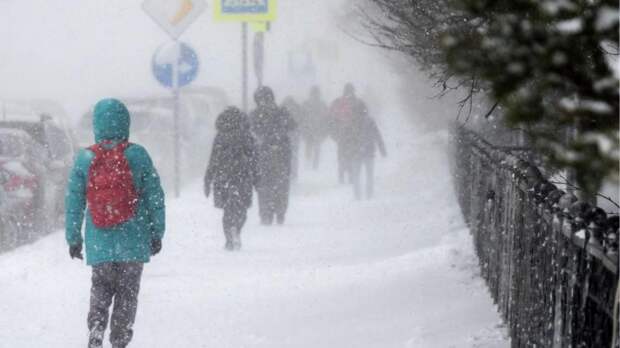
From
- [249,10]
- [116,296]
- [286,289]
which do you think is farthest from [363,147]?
[116,296]

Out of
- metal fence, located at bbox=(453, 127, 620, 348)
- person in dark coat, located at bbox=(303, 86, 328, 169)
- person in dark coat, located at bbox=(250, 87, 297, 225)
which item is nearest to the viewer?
metal fence, located at bbox=(453, 127, 620, 348)

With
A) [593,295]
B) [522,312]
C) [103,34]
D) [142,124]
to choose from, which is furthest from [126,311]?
[103,34]

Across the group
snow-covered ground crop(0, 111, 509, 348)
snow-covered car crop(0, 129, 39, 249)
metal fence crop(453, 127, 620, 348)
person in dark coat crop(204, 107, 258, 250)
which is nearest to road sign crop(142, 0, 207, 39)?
snow-covered ground crop(0, 111, 509, 348)

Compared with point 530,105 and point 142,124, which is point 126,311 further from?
point 142,124

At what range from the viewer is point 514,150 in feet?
32.7

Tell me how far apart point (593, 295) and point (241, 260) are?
8.19 meters

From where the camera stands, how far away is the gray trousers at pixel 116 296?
6.65 meters

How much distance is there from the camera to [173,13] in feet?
50.4

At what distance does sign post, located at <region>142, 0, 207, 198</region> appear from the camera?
1531 cm

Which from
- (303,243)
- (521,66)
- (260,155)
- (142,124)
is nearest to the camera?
(521,66)

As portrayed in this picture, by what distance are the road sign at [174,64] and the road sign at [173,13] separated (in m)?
0.27

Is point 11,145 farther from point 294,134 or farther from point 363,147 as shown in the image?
point 294,134

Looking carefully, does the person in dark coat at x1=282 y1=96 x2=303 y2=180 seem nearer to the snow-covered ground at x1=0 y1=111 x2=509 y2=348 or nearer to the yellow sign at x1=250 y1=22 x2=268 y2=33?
the yellow sign at x1=250 y1=22 x2=268 y2=33

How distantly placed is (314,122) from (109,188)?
18.6 m
